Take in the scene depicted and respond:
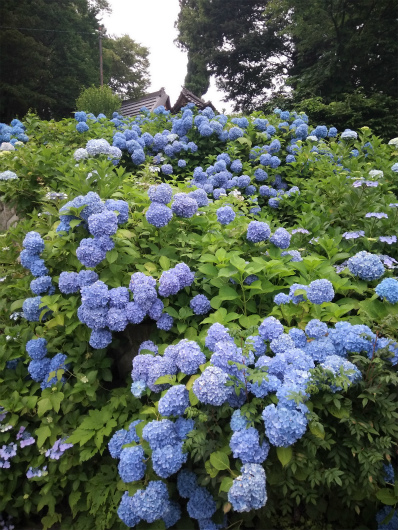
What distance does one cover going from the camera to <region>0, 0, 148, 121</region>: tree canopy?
58.1 ft

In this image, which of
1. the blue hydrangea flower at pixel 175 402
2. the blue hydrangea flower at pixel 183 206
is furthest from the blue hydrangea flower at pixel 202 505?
the blue hydrangea flower at pixel 183 206

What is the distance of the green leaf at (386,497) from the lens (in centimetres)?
136

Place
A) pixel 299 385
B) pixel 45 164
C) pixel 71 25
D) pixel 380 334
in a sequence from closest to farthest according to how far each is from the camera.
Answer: pixel 299 385 < pixel 380 334 < pixel 45 164 < pixel 71 25

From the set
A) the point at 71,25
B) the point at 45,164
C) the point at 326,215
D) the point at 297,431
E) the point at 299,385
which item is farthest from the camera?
the point at 71,25

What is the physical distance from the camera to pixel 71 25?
2152 centimetres

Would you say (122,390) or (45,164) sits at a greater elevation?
(45,164)

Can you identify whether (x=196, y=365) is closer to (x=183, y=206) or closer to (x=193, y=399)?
(x=193, y=399)

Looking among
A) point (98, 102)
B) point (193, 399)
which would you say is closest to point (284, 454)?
point (193, 399)

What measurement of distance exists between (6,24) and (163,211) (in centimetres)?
2134

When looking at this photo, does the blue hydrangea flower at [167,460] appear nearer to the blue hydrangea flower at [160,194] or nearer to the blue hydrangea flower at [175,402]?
the blue hydrangea flower at [175,402]

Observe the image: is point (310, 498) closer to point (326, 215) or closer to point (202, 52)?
point (326, 215)

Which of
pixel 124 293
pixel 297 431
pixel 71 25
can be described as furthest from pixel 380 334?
pixel 71 25

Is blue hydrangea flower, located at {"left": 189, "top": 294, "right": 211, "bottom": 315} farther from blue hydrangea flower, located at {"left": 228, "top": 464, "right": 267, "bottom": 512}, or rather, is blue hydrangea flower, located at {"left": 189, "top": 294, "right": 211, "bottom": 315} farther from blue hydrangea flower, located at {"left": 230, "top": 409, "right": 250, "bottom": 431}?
blue hydrangea flower, located at {"left": 228, "top": 464, "right": 267, "bottom": 512}

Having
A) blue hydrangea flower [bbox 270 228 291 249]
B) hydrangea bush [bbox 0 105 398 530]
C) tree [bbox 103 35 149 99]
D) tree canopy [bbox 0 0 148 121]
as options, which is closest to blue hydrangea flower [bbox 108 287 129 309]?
hydrangea bush [bbox 0 105 398 530]
